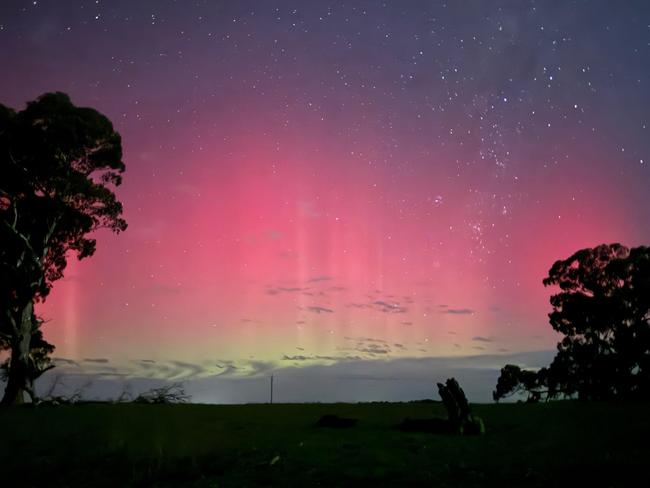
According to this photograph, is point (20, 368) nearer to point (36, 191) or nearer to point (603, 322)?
point (36, 191)

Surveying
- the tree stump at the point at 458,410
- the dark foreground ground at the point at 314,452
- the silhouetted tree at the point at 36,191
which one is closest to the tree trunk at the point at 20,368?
the silhouetted tree at the point at 36,191

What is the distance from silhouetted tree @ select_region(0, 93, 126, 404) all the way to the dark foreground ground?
12395 millimetres

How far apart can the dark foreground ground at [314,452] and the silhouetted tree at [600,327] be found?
2899 cm

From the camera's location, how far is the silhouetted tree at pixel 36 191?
3256cm

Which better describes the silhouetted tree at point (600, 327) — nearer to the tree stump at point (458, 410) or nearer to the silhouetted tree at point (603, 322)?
the silhouetted tree at point (603, 322)

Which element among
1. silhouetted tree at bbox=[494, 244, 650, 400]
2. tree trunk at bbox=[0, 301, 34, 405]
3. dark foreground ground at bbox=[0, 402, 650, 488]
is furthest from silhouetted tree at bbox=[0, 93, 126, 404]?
silhouetted tree at bbox=[494, 244, 650, 400]

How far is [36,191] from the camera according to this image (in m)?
34.5

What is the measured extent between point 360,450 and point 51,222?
1064 inches

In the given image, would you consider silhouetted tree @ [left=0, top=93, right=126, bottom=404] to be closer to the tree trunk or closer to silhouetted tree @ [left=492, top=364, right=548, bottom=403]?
the tree trunk

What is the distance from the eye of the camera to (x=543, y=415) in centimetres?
2250

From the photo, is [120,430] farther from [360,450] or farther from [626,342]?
[626,342]

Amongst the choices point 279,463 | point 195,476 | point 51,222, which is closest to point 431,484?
point 279,463

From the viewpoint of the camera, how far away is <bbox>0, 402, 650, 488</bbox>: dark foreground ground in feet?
36.4

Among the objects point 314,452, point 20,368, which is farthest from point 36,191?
point 314,452
